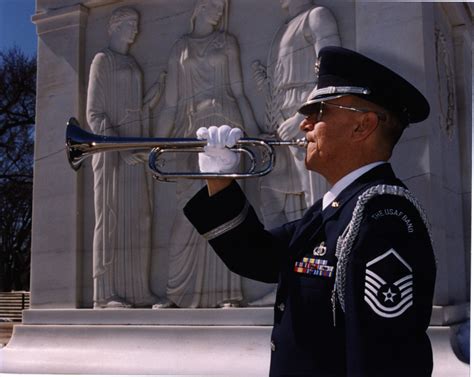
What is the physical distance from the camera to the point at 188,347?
6.17 meters

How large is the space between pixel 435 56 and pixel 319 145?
3212mm

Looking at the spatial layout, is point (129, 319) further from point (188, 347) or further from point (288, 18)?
point (288, 18)

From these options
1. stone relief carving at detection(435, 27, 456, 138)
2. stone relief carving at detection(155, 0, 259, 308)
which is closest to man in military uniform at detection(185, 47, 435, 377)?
stone relief carving at detection(155, 0, 259, 308)

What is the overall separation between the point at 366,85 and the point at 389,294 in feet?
2.98

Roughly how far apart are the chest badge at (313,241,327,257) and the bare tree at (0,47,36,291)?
1073cm

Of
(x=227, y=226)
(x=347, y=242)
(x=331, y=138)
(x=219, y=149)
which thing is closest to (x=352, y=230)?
(x=347, y=242)

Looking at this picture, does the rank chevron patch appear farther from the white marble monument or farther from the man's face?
the white marble monument

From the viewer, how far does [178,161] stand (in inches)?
263

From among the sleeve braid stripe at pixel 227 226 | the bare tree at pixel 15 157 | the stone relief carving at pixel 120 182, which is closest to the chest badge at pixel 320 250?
the sleeve braid stripe at pixel 227 226

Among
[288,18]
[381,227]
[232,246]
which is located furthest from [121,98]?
[381,227]

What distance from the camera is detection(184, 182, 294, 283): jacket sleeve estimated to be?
343 centimetres

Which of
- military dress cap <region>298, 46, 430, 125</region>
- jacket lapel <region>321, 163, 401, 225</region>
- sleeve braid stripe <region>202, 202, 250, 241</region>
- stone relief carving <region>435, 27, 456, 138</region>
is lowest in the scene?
sleeve braid stripe <region>202, 202, 250, 241</region>

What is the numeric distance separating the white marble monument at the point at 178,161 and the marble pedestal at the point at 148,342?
0.04ft

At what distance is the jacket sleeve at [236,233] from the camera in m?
3.43
